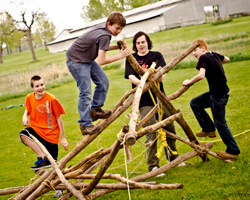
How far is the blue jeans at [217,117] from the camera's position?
183 inches

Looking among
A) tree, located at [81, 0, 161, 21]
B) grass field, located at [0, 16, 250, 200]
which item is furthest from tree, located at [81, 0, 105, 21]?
grass field, located at [0, 16, 250, 200]

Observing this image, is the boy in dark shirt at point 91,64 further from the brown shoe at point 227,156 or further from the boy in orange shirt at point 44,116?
the brown shoe at point 227,156

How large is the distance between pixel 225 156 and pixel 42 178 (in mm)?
3280

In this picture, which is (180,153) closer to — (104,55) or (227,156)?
(227,156)

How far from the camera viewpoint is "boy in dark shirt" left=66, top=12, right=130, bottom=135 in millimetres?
3867

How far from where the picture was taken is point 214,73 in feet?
15.0

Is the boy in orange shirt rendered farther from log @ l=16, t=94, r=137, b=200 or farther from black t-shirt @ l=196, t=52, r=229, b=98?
black t-shirt @ l=196, t=52, r=229, b=98

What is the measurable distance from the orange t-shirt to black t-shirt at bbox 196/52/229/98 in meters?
2.69

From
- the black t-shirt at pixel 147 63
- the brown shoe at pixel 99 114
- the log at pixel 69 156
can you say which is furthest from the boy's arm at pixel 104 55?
the black t-shirt at pixel 147 63

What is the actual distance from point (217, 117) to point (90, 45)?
252 centimetres

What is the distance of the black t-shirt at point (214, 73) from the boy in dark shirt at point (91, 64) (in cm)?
154

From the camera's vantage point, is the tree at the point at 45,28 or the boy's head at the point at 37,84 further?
the tree at the point at 45,28

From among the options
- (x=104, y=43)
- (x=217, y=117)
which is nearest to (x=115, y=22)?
(x=104, y=43)

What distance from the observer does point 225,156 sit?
4996 mm
